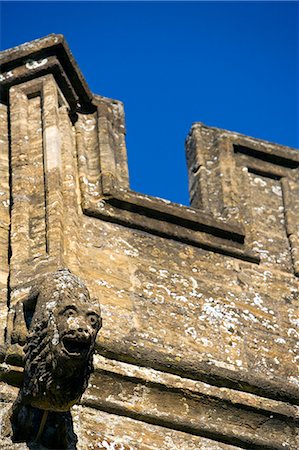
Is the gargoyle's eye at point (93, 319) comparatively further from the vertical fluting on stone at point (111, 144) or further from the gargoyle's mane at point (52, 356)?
the vertical fluting on stone at point (111, 144)

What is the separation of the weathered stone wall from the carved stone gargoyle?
27 cm

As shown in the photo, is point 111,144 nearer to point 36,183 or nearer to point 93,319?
point 36,183

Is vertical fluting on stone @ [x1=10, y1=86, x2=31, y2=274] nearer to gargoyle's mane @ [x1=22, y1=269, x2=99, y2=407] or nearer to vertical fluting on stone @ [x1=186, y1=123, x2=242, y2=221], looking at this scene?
gargoyle's mane @ [x1=22, y1=269, x2=99, y2=407]

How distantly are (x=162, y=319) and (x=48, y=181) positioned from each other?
1.10 metres

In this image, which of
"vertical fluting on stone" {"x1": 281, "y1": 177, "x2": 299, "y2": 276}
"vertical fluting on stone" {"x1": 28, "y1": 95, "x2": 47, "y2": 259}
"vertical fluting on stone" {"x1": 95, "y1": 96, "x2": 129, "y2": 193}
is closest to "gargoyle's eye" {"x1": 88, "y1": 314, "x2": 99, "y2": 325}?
"vertical fluting on stone" {"x1": 28, "y1": 95, "x2": 47, "y2": 259}

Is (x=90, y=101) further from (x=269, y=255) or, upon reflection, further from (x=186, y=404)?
(x=186, y=404)

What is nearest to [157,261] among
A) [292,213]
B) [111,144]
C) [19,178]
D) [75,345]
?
[19,178]

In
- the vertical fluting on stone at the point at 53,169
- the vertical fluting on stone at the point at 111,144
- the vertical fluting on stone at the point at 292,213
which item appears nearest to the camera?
the vertical fluting on stone at the point at 53,169

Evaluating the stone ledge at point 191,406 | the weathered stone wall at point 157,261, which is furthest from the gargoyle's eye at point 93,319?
the stone ledge at point 191,406

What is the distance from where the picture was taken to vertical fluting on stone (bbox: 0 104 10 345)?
32.7 ft

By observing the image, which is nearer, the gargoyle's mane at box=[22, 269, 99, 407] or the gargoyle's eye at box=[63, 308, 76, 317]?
the gargoyle's mane at box=[22, 269, 99, 407]

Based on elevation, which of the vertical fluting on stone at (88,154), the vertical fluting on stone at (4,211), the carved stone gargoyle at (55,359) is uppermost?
the vertical fluting on stone at (88,154)

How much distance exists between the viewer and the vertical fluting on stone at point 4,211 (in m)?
9.97

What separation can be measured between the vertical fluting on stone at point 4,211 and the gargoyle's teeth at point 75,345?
0.85 metres
